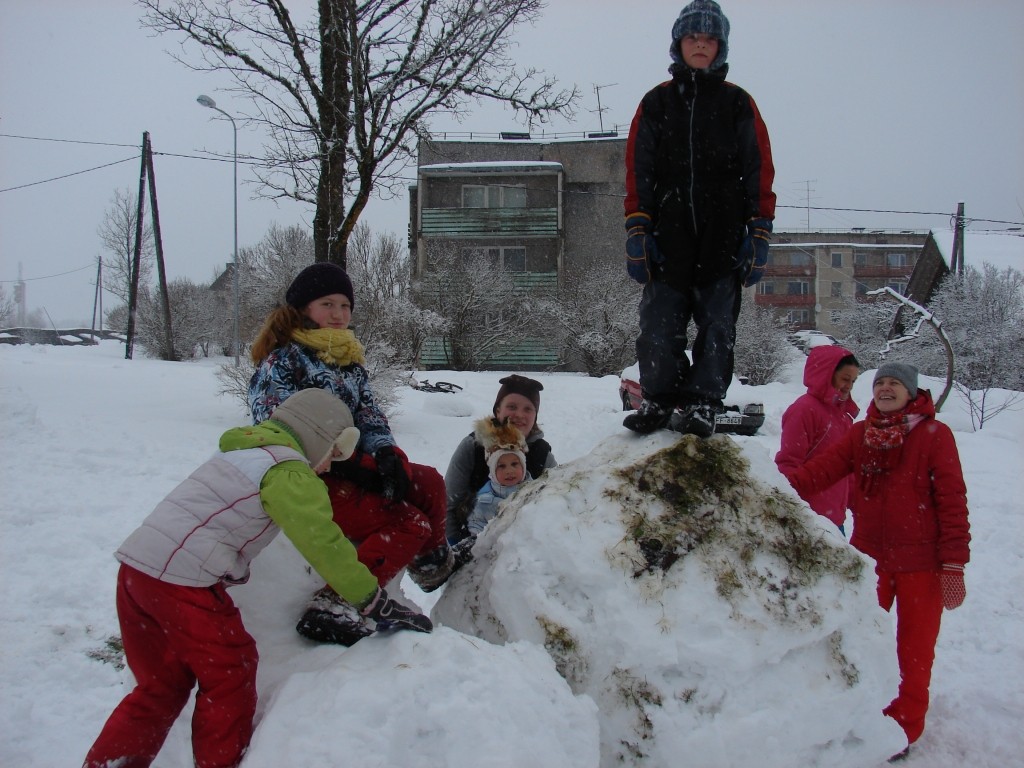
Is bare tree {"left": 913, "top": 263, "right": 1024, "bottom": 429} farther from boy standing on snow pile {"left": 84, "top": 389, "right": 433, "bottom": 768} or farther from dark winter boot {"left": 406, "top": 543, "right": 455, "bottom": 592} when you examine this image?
boy standing on snow pile {"left": 84, "top": 389, "right": 433, "bottom": 768}

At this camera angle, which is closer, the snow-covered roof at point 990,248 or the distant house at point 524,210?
the snow-covered roof at point 990,248

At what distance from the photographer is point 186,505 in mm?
1946

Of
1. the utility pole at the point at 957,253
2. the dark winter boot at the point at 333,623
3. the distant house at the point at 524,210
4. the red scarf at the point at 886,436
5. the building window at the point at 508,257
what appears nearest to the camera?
the dark winter boot at the point at 333,623

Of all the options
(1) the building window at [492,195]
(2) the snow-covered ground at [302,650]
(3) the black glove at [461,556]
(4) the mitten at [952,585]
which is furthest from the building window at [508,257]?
(3) the black glove at [461,556]

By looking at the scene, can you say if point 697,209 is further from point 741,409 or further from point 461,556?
point 741,409

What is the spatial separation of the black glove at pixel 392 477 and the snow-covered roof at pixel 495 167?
94.2 ft

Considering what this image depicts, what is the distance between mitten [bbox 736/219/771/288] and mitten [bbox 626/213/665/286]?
1.07ft

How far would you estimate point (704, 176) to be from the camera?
2834mm

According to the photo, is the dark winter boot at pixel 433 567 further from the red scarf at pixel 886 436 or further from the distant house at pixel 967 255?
the distant house at pixel 967 255

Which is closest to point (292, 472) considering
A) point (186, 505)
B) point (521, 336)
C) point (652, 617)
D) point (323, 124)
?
point (186, 505)

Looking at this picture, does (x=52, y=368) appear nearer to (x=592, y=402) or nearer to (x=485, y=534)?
(x=592, y=402)

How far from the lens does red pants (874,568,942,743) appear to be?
9.73 feet

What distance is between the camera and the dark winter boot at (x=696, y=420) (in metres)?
2.55

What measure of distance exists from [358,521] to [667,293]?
5.19 ft
